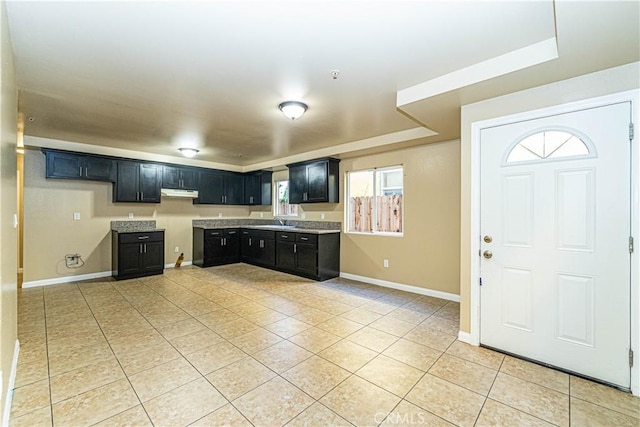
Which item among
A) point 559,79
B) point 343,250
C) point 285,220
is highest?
point 559,79

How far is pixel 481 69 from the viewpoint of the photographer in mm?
2336

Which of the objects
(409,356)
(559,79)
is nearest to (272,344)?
(409,356)

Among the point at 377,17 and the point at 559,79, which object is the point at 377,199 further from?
the point at 377,17

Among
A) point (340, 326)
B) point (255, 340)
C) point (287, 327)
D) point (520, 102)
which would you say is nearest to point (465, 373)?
point (340, 326)

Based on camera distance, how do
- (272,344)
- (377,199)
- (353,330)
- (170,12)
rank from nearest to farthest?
(170,12)
(272,344)
(353,330)
(377,199)

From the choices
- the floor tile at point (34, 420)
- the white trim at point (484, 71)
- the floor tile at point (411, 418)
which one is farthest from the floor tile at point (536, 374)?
the floor tile at point (34, 420)

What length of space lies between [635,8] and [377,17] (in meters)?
1.37

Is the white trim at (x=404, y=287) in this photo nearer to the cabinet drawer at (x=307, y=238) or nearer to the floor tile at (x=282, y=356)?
the cabinet drawer at (x=307, y=238)

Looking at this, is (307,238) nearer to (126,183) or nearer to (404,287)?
(404,287)

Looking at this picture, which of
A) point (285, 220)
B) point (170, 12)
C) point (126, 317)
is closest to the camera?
point (170, 12)

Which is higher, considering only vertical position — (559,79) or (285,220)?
(559,79)

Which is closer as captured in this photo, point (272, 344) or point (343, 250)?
point (272, 344)

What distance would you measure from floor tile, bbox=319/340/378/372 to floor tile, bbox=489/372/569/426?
948 millimetres

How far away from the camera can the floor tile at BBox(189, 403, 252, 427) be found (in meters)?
1.73
